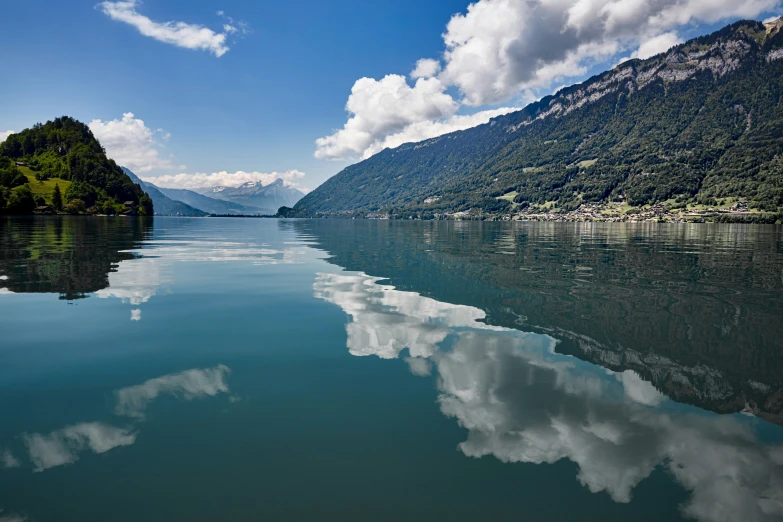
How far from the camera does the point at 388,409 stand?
9727 mm

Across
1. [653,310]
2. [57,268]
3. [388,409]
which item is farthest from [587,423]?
[57,268]

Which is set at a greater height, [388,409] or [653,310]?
[653,310]

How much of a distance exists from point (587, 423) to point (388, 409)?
14.7 feet

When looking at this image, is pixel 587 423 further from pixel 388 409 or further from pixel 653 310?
pixel 653 310

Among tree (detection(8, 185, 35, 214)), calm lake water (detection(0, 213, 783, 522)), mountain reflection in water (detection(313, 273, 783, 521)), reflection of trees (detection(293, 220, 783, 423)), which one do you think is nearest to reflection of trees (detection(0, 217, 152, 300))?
calm lake water (detection(0, 213, 783, 522))

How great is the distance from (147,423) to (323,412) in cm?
370

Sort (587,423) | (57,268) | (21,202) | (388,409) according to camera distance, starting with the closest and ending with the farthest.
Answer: (587,423)
(388,409)
(57,268)
(21,202)

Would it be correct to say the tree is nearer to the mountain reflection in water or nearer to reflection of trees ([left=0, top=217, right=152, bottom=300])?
reflection of trees ([left=0, top=217, right=152, bottom=300])

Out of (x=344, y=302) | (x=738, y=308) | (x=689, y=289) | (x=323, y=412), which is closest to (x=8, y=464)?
(x=323, y=412)

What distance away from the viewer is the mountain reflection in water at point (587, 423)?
7.26 metres

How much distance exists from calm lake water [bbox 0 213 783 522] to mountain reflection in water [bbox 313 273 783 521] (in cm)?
5

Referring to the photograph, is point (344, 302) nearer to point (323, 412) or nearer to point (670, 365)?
point (323, 412)

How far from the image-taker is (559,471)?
7449 millimetres

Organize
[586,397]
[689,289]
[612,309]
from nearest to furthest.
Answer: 1. [586,397]
2. [612,309]
3. [689,289]
